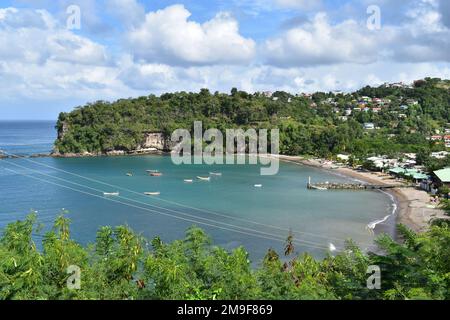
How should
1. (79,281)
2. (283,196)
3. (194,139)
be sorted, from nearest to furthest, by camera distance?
(79,281), (283,196), (194,139)

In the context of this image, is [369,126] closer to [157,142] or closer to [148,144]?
[157,142]

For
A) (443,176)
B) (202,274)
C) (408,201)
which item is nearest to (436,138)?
(443,176)

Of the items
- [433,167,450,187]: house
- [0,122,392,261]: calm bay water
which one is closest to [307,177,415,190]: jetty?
[0,122,392,261]: calm bay water

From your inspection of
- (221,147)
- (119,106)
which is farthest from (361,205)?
(119,106)
